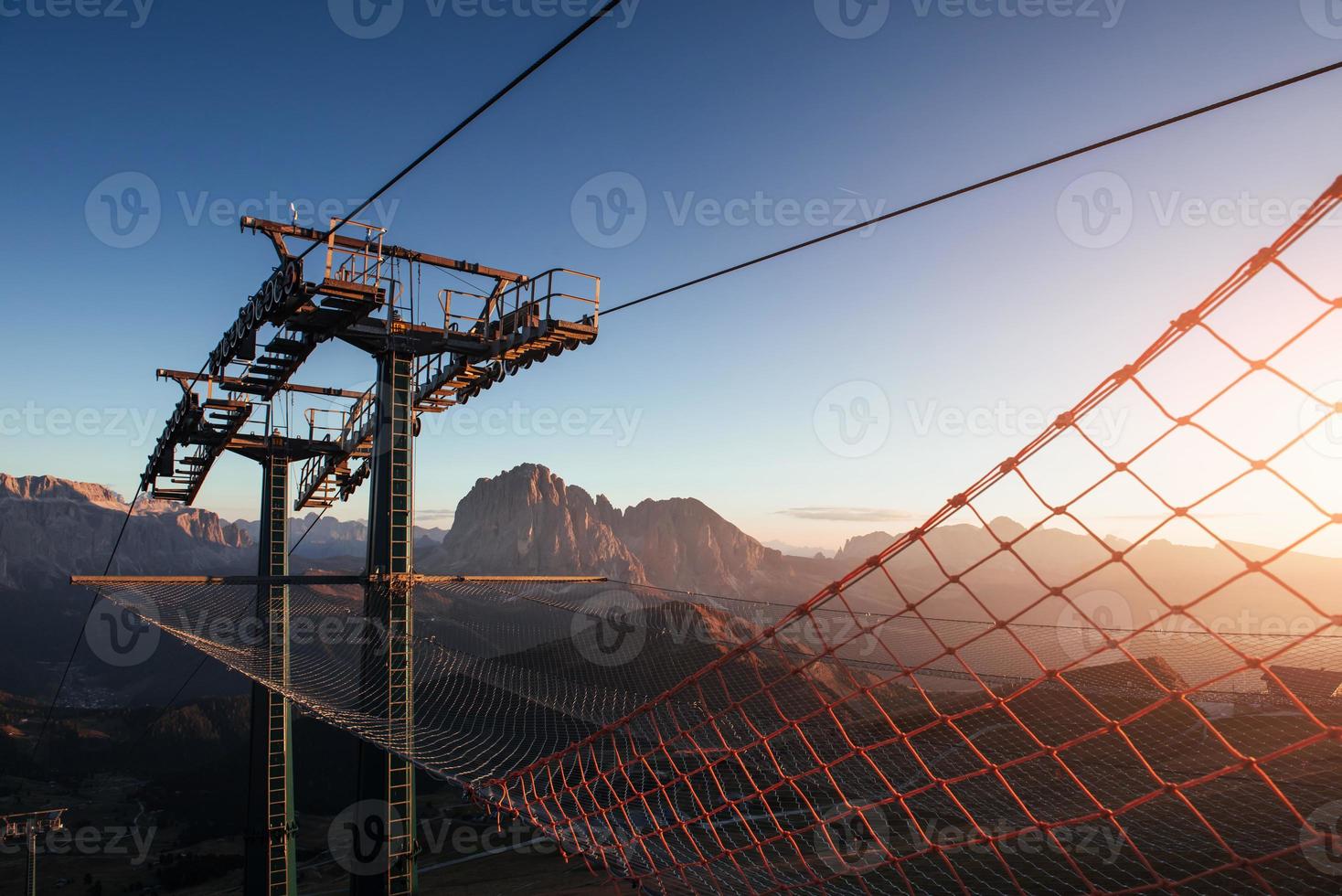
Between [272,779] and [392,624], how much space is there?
6642mm

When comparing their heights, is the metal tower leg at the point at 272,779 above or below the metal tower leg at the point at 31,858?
above

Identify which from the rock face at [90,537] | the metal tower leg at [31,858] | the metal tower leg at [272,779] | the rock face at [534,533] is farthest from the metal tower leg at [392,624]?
the rock face at [90,537]

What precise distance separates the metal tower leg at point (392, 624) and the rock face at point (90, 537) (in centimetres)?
→ 16999

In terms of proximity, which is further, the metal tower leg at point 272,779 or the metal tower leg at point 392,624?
the metal tower leg at point 272,779

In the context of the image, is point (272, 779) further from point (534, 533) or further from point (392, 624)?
point (534, 533)

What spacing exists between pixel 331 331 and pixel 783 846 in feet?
61.1

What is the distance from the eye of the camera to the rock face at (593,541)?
408 ft

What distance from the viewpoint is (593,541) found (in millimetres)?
126938

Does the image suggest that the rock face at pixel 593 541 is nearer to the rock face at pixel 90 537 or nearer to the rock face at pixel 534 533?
the rock face at pixel 534 533

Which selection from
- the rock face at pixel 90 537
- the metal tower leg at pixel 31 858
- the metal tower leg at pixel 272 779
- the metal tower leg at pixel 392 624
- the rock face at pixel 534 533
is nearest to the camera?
the metal tower leg at pixel 392 624

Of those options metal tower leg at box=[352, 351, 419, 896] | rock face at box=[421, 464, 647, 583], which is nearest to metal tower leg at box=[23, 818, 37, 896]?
metal tower leg at box=[352, 351, 419, 896]

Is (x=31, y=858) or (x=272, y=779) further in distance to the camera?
(x=31, y=858)

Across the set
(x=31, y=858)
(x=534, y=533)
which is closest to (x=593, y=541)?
(x=534, y=533)

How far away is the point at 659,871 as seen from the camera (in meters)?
6.15
